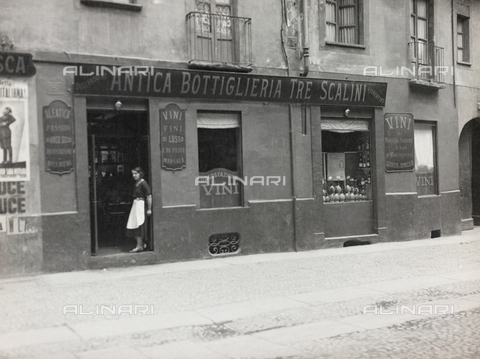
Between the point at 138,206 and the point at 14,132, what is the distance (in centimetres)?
287

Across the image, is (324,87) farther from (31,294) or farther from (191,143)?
(31,294)

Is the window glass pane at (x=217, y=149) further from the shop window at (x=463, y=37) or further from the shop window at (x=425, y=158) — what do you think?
the shop window at (x=463, y=37)

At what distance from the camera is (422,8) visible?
16000mm

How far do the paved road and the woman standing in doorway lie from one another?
2.94ft

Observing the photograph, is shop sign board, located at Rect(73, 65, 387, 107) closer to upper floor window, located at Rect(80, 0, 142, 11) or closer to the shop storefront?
the shop storefront

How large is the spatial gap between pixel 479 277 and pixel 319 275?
9.81ft

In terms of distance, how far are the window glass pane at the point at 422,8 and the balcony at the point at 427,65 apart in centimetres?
89

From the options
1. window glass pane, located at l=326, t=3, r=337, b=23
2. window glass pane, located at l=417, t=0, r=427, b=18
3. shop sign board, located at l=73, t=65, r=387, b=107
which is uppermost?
window glass pane, located at l=417, t=0, r=427, b=18

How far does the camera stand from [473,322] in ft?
23.1

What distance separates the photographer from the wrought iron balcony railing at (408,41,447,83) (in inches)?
608

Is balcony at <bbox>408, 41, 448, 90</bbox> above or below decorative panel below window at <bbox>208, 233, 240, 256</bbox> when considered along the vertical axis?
above

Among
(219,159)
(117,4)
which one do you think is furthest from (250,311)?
(117,4)

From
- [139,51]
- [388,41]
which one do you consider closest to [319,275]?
[139,51]

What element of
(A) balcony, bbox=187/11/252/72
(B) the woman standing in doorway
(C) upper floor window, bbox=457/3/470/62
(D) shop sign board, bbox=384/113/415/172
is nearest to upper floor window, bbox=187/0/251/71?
(A) balcony, bbox=187/11/252/72
